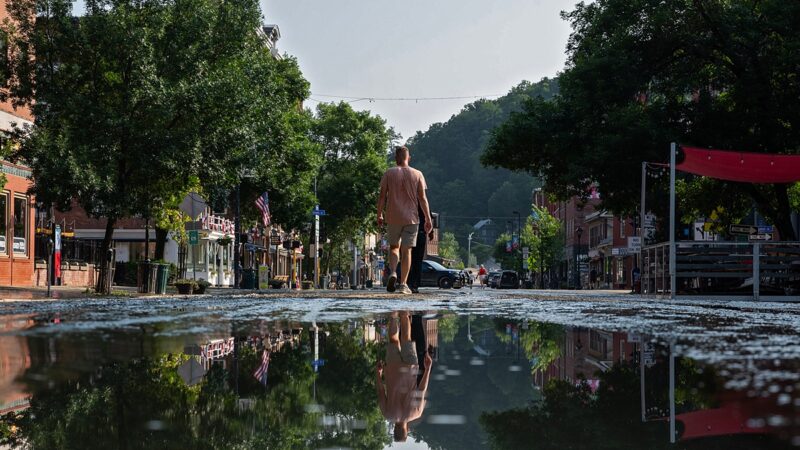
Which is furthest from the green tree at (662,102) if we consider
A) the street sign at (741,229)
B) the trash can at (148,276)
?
the trash can at (148,276)

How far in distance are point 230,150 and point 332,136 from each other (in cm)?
5376

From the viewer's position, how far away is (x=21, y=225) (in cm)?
4012

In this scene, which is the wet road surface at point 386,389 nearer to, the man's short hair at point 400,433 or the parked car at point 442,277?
the man's short hair at point 400,433

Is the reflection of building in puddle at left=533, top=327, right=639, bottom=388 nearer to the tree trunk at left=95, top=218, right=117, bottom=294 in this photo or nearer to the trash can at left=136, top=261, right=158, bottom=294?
the tree trunk at left=95, top=218, right=117, bottom=294

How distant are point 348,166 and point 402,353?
7640cm

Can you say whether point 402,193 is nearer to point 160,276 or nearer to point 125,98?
point 125,98

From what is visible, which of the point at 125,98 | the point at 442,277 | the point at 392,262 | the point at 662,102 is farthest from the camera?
the point at 442,277

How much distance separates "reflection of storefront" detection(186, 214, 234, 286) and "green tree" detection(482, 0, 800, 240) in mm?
39715

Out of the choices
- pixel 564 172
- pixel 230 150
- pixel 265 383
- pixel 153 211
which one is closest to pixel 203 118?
pixel 230 150

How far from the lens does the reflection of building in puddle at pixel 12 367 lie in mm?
3661

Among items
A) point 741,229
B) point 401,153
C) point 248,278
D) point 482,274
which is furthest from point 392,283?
point 482,274

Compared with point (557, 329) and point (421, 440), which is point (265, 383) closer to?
point (421, 440)

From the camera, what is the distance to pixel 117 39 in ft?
88.2

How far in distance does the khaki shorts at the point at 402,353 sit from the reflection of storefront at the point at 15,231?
33868 mm
